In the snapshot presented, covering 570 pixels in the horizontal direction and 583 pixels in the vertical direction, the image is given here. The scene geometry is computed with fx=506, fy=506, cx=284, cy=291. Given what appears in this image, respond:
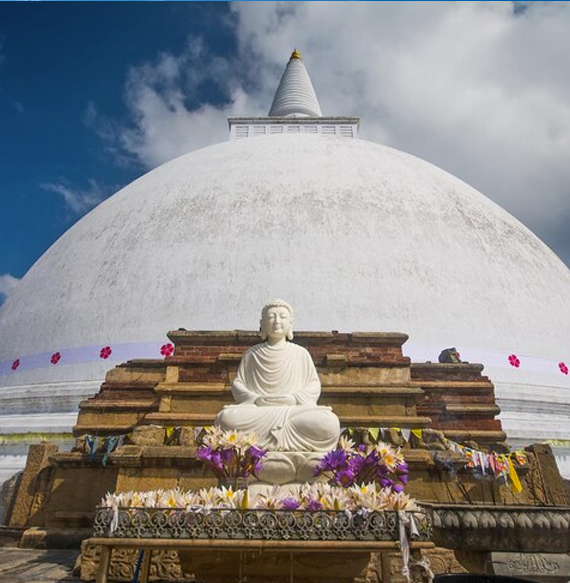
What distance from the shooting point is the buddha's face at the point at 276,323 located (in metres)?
5.13

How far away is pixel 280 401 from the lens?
15.0 ft

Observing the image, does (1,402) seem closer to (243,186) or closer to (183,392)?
(183,392)

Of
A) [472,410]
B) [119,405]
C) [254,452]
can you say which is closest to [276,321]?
[254,452]

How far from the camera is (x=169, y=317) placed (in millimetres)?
8992

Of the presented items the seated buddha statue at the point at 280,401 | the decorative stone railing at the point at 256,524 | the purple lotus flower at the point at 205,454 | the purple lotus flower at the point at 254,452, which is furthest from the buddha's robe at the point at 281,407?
the decorative stone railing at the point at 256,524

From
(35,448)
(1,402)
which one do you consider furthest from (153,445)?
(1,402)

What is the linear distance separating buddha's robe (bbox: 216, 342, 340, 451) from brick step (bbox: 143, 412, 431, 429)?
1.20 metres

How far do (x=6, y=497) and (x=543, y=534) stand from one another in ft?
21.2

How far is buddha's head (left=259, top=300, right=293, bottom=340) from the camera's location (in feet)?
16.8

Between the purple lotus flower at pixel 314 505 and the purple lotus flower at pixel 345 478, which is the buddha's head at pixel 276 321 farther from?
the purple lotus flower at pixel 314 505

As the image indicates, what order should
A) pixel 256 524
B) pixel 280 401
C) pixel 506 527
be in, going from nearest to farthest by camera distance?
pixel 256 524 < pixel 506 527 < pixel 280 401

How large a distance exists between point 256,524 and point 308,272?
22.4 feet

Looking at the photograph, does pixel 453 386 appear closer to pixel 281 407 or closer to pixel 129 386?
pixel 281 407

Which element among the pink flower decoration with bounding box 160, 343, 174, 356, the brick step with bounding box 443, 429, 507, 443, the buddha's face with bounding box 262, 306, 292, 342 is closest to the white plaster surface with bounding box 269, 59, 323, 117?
the pink flower decoration with bounding box 160, 343, 174, 356
